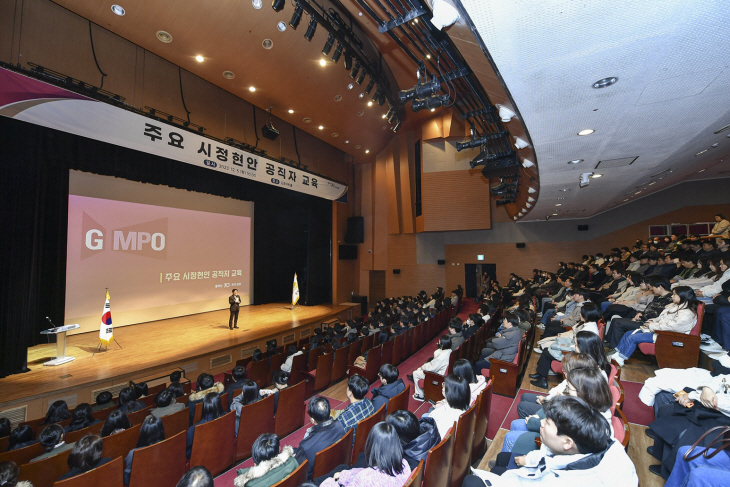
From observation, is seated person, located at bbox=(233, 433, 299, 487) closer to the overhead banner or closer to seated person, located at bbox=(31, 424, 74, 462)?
seated person, located at bbox=(31, 424, 74, 462)

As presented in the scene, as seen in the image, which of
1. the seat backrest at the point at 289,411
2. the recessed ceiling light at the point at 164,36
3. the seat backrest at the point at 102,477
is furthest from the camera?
the recessed ceiling light at the point at 164,36

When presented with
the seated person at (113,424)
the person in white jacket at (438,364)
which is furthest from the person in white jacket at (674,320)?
the seated person at (113,424)

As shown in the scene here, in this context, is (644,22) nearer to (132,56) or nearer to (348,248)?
(132,56)

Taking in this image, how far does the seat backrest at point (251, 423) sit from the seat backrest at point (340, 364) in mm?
1870

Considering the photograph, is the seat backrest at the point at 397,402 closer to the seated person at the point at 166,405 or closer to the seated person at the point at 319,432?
the seated person at the point at 319,432

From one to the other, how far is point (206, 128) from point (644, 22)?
8437 millimetres

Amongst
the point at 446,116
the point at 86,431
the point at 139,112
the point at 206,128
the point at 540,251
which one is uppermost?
the point at 446,116

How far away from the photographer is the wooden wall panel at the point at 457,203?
1238cm

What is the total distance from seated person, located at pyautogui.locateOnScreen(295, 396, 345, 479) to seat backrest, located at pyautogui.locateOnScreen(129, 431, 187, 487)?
93 cm

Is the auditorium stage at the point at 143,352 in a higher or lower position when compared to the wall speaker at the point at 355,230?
lower

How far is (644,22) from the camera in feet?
6.22

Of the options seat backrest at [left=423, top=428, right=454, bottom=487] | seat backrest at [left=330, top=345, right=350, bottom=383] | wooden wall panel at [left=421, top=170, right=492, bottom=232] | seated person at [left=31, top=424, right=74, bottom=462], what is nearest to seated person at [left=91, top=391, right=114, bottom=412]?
seated person at [left=31, top=424, right=74, bottom=462]

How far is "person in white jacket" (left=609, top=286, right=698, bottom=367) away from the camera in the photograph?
11.5ft

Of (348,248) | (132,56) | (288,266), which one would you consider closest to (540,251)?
(348,248)
